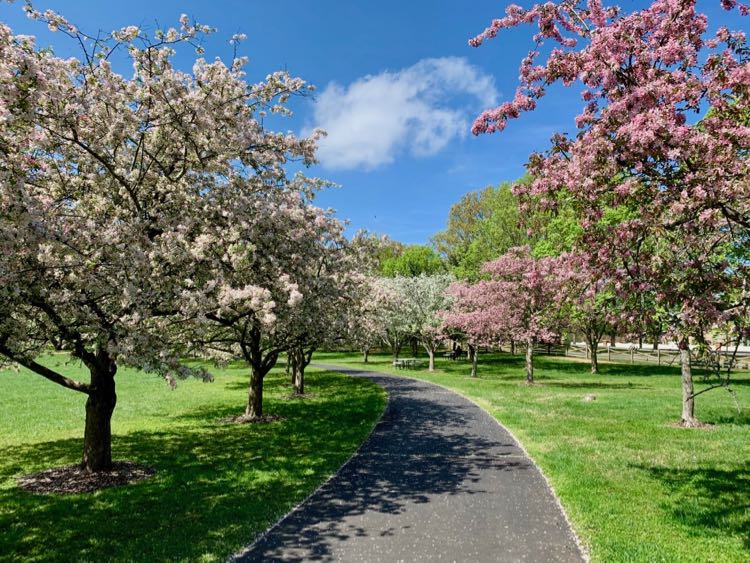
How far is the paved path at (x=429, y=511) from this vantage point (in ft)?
25.0

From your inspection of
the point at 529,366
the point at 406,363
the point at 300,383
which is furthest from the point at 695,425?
the point at 406,363

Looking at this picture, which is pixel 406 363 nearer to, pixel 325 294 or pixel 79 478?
pixel 325 294

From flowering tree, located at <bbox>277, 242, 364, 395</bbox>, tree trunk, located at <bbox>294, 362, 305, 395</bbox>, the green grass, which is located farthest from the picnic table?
A: flowering tree, located at <bbox>277, 242, 364, 395</bbox>

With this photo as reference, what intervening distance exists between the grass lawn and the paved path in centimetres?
66

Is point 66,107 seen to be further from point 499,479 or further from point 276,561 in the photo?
point 499,479

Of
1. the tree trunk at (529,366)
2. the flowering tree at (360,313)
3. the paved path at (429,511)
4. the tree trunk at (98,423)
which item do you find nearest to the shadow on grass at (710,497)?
the paved path at (429,511)

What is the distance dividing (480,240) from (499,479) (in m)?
43.0

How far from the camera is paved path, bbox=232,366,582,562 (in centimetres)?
761

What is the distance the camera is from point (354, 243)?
20.0 meters

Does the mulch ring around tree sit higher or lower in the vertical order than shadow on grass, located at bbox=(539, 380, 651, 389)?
higher

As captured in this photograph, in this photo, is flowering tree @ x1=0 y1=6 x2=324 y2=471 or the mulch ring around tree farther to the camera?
the mulch ring around tree

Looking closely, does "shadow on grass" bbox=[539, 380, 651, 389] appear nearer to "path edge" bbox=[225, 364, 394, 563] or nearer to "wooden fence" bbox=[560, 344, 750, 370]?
"wooden fence" bbox=[560, 344, 750, 370]

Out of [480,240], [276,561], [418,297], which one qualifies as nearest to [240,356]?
[276,561]

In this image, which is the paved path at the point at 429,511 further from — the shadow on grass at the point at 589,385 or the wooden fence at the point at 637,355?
the wooden fence at the point at 637,355
